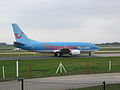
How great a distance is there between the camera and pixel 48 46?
4300 centimetres

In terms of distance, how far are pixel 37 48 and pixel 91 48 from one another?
11.8m

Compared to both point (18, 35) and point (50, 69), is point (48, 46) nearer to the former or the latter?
point (18, 35)

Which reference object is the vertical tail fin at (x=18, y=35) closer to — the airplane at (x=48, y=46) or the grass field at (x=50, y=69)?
the airplane at (x=48, y=46)

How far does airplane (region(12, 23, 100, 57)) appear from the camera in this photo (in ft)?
138

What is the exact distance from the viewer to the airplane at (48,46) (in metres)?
41.9

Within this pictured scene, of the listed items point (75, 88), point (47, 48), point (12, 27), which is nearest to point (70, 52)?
point (47, 48)

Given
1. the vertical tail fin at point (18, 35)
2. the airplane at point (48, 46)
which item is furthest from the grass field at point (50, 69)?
the vertical tail fin at point (18, 35)

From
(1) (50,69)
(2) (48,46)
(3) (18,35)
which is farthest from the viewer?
(2) (48,46)

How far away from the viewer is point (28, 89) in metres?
9.28

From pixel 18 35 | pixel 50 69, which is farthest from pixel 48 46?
pixel 50 69

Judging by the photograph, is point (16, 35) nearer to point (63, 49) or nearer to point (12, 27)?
point (12, 27)

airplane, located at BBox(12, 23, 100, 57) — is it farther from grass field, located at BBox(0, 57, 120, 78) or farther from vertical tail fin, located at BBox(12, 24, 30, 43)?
grass field, located at BBox(0, 57, 120, 78)

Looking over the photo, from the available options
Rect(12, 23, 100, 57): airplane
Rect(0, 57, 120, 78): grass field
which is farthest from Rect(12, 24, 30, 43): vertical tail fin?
Rect(0, 57, 120, 78): grass field

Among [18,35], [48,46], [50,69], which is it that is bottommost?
[50,69]
